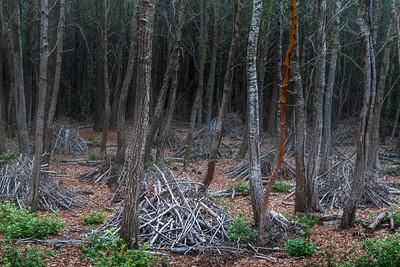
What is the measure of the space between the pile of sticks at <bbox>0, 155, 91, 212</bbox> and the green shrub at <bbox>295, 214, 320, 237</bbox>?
4667 millimetres

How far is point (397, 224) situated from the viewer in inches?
328

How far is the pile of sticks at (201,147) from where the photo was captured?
18406 mm

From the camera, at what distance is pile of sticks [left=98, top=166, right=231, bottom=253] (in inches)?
299

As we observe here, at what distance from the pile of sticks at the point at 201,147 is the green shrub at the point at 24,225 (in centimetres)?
1050

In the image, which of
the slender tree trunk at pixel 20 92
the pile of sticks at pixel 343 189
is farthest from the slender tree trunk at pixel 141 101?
the slender tree trunk at pixel 20 92

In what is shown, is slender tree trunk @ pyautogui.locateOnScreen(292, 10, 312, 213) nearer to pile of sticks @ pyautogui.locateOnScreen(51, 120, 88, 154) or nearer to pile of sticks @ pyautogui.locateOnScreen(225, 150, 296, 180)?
pile of sticks @ pyautogui.locateOnScreen(225, 150, 296, 180)

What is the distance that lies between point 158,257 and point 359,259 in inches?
106

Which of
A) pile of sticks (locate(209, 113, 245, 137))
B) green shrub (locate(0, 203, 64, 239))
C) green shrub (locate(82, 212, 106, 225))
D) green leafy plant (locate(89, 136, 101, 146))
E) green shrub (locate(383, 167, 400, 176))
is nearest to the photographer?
green shrub (locate(0, 203, 64, 239))

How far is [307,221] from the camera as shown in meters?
8.61

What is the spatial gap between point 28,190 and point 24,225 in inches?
112

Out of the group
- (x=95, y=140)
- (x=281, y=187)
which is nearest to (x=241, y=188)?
(x=281, y=187)

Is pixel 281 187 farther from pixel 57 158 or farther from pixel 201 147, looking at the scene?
pixel 57 158

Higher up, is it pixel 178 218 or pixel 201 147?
pixel 201 147

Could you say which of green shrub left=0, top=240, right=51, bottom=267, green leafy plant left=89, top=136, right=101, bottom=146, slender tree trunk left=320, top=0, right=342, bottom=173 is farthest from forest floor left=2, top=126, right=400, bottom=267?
green leafy plant left=89, top=136, right=101, bottom=146
